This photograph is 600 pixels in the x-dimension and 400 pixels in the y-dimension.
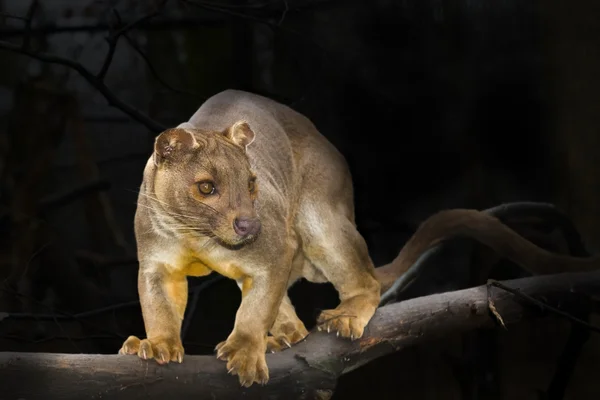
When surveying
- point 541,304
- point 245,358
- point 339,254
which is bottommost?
point 541,304

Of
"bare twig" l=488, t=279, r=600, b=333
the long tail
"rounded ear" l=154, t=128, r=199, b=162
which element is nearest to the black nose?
"rounded ear" l=154, t=128, r=199, b=162

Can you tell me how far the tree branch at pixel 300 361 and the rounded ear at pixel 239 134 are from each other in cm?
61

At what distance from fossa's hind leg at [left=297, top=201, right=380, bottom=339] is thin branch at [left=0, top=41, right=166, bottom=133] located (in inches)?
24.9

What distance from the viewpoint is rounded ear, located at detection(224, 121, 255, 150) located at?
2098 millimetres

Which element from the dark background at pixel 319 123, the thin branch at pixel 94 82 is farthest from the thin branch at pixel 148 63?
the thin branch at pixel 94 82

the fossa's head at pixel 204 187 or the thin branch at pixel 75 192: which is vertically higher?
the fossa's head at pixel 204 187

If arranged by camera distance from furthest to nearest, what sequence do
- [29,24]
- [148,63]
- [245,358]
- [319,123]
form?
[319,123] → [148,63] → [29,24] → [245,358]

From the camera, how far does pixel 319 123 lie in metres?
2.82

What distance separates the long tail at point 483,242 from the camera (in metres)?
2.78

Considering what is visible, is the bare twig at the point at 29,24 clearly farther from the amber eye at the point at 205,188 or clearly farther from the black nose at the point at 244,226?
the black nose at the point at 244,226

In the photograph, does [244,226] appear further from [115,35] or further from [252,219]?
[115,35]

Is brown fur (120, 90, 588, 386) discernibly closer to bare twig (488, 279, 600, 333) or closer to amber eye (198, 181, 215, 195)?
amber eye (198, 181, 215, 195)

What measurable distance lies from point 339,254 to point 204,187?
67 cm

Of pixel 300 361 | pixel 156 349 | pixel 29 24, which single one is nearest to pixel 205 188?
pixel 156 349
